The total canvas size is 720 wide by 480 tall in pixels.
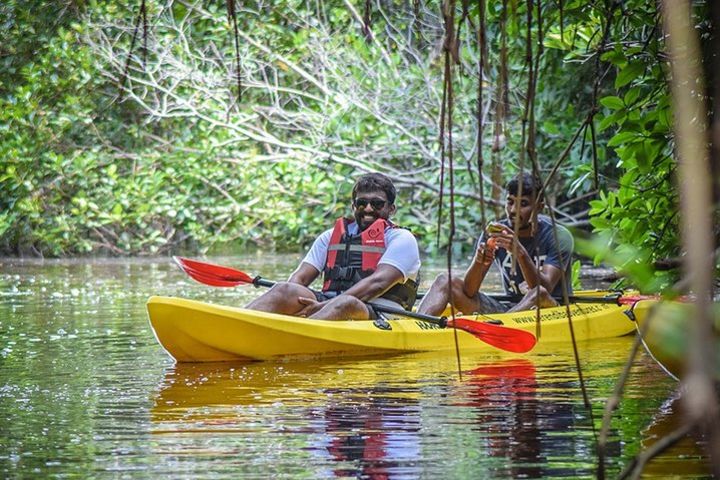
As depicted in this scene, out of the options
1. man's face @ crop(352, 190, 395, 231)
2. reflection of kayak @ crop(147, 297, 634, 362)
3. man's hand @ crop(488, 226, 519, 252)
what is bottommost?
reflection of kayak @ crop(147, 297, 634, 362)

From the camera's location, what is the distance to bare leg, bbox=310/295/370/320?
715 cm

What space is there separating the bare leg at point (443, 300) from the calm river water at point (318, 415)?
0.56 metres

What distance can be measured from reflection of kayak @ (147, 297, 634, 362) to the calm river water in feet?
0.39

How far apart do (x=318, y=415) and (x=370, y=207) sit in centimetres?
262

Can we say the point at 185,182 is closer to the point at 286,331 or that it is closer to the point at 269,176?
the point at 269,176

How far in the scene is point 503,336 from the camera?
22.7 ft

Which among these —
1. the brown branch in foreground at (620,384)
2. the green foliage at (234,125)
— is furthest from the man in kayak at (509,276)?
the brown branch in foreground at (620,384)

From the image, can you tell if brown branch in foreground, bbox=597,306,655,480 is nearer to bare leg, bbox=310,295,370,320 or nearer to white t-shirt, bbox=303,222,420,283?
bare leg, bbox=310,295,370,320

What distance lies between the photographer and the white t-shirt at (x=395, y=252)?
7285mm

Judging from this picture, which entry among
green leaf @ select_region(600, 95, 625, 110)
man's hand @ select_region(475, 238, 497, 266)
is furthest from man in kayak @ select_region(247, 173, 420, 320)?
green leaf @ select_region(600, 95, 625, 110)

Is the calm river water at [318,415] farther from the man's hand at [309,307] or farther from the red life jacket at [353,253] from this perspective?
the red life jacket at [353,253]

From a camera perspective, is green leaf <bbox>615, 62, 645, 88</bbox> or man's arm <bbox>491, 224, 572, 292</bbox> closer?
green leaf <bbox>615, 62, 645, 88</bbox>

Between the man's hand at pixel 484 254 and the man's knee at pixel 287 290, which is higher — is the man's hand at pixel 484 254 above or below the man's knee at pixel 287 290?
above

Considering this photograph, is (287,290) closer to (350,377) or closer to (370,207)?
(370,207)
